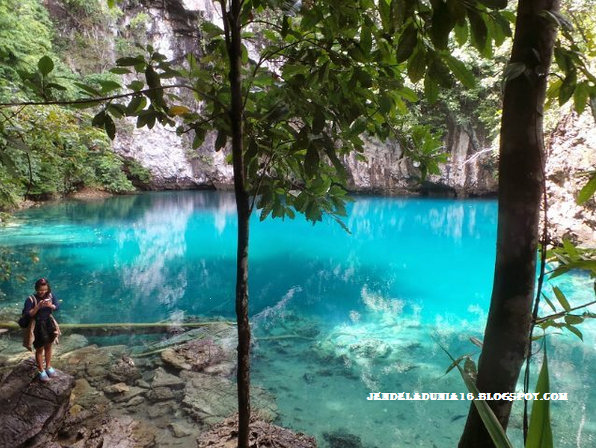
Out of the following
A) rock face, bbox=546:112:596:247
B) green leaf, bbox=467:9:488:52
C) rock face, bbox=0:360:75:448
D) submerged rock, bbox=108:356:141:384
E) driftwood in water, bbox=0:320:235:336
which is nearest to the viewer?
green leaf, bbox=467:9:488:52

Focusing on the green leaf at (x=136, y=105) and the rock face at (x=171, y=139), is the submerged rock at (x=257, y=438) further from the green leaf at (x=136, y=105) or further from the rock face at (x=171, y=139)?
the rock face at (x=171, y=139)

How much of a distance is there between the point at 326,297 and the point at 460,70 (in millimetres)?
6419

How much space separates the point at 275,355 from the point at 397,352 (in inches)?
60.1

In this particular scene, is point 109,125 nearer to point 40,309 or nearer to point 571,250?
point 571,250

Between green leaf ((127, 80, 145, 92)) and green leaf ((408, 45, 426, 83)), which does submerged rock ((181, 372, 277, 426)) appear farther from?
green leaf ((408, 45, 426, 83))

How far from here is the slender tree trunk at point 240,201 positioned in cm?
123

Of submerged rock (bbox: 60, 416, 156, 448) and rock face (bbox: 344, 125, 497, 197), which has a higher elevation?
rock face (bbox: 344, 125, 497, 197)

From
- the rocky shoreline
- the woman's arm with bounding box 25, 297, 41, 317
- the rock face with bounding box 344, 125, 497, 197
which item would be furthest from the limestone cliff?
the woman's arm with bounding box 25, 297, 41, 317

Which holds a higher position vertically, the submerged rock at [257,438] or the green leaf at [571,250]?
the green leaf at [571,250]

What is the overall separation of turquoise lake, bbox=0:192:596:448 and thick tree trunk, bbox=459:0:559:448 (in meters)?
2.52

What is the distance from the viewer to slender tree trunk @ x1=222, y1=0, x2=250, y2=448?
1.23 m

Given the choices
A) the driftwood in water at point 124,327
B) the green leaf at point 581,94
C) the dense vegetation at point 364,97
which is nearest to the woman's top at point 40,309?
the driftwood in water at point 124,327

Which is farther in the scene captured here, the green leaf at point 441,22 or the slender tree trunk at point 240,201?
the slender tree trunk at point 240,201

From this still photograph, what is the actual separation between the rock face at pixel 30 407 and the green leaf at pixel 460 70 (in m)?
3.23
